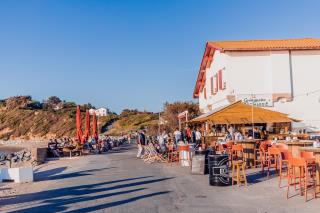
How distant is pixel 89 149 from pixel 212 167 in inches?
800

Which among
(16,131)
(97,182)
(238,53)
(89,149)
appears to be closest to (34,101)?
(16,131)

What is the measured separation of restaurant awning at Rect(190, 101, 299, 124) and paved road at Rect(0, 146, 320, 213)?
501 centimetres

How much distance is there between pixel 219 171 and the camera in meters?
11.5

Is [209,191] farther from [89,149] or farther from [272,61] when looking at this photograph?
[89,149]

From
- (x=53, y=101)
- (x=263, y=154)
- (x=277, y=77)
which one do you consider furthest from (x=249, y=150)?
(x=53, y=101)

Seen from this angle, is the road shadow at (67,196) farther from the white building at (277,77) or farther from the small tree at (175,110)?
the small tree at (175,110)

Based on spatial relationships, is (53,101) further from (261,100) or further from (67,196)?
(67,196)

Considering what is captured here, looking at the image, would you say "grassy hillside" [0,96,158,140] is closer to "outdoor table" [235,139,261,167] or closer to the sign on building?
the sign on building

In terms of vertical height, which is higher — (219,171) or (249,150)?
(249,150)

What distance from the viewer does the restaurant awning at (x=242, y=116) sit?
18533 millimetres

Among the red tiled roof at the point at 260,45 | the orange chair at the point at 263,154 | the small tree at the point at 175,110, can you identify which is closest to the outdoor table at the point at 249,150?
the orange chair at the point at 263,154

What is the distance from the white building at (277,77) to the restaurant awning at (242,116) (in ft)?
17.9

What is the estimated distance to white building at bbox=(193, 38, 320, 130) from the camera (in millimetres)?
24984

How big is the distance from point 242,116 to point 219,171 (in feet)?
25.7
